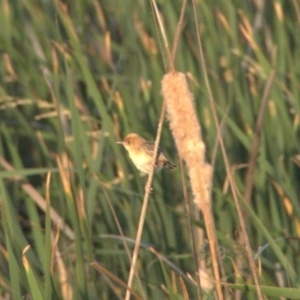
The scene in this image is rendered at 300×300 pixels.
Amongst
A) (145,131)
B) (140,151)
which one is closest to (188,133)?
(140,151)

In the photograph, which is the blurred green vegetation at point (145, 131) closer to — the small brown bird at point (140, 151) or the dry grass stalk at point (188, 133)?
the small brown bird at point (140, 151)

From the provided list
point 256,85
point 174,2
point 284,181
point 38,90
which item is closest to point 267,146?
point 284,181

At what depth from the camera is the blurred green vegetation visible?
2748mm

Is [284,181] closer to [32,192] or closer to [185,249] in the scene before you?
[185,249]

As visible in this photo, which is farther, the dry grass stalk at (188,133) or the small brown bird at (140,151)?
the small brown bird at (140,151)

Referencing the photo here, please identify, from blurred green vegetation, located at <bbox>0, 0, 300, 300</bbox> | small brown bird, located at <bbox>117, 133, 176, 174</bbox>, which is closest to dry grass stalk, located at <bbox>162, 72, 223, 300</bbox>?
blurred green vegetation, located at <bbox>0, 0, 300, 300</bbox>

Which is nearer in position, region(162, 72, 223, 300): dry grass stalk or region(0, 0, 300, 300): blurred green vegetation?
region(162, 72, 223, 300): dry grass stalk

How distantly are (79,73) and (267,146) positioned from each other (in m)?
0.81

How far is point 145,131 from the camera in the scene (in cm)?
306

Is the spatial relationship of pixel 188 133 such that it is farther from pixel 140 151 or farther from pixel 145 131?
pixel 145 131

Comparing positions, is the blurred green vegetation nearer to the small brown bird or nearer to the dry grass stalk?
the small brown bird

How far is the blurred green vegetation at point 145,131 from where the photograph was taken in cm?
275

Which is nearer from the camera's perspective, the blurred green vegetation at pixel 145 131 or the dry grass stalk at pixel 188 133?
the dry grass stalk at pixel 188 133

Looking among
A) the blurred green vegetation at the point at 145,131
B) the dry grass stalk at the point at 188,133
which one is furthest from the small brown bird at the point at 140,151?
the dry grass stalk at the point at 188,133
